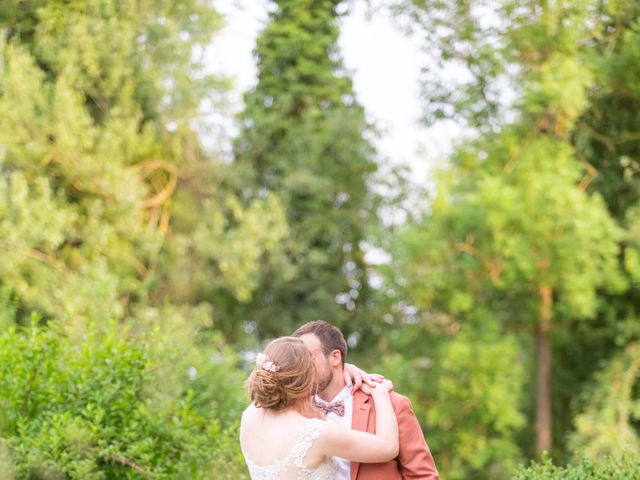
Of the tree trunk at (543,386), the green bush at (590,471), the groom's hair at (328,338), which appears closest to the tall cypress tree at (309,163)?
the tree trunk at (543,386)

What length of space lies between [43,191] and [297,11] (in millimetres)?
6883

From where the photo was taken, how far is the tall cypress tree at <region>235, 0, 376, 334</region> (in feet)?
62.5

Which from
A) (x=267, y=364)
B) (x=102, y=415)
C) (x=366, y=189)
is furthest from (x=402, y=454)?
(x=366, y=189)

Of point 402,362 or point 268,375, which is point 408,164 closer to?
point 402,362

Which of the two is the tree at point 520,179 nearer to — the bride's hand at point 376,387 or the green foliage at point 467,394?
the green foliage at point 467,394

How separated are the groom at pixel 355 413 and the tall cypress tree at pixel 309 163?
1445cm

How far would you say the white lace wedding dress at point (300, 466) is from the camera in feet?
11.7

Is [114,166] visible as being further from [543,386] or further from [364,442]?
[364,442]

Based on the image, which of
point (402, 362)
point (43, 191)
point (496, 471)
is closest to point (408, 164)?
point (402, 362)

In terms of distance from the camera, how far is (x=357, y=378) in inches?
149

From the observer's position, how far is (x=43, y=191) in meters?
15.0

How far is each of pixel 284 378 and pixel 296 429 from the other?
0.61ft

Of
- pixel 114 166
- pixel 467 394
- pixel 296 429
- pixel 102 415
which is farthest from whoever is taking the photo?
pixel 467 394

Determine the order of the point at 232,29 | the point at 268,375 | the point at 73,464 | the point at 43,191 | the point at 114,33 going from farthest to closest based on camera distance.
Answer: the point at 232,29
the point at 114,33
the point at 43,191
the point at 73,464
the point at 268,375
